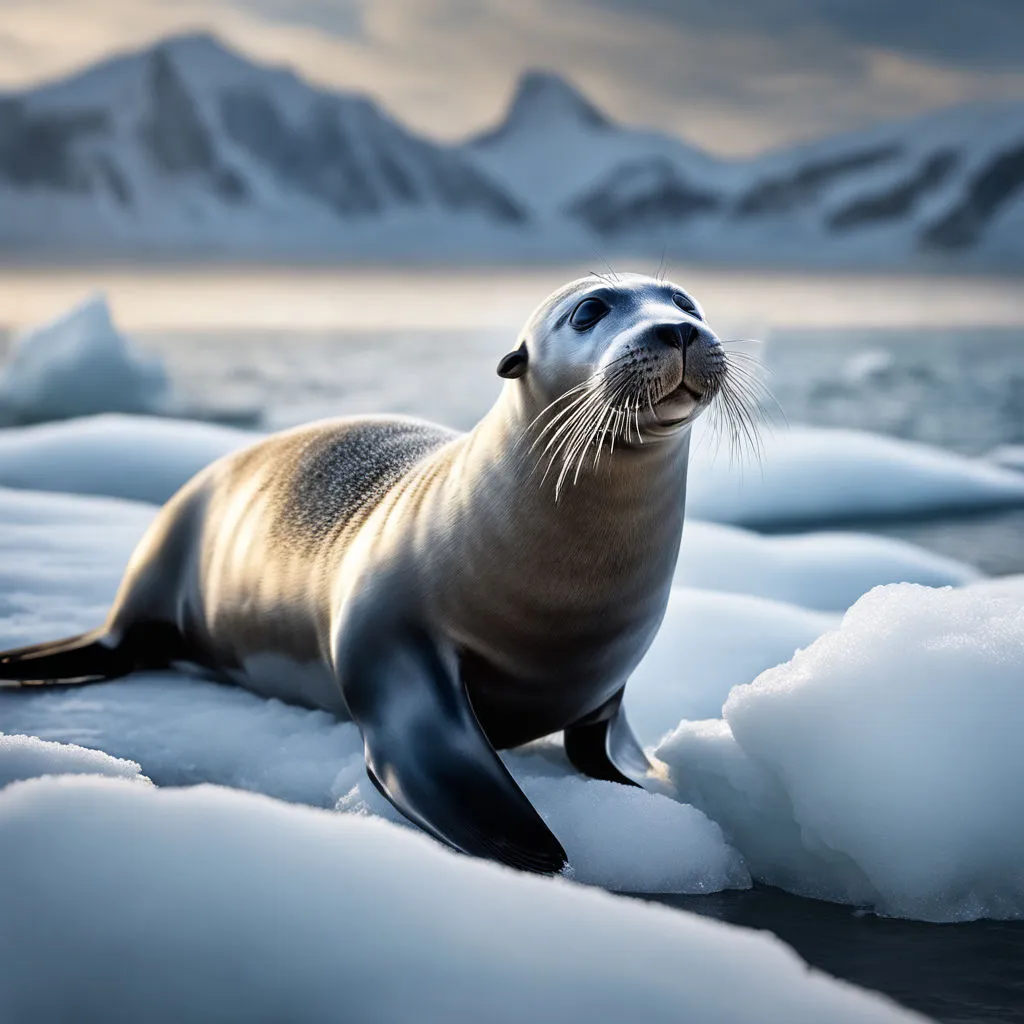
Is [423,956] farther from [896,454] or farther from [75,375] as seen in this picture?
[75,375]

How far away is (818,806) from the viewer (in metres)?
2.83

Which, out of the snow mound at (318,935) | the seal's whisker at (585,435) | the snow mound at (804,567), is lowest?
the snow mound at (804,567)

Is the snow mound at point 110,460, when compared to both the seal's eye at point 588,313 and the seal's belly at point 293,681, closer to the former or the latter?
the seal's belly at point 293,681

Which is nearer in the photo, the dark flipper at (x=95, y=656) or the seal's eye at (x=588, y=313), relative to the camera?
the seal's eye at (x=588, y=313)

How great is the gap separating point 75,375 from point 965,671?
1171 cm

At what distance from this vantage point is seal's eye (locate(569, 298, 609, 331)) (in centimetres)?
288

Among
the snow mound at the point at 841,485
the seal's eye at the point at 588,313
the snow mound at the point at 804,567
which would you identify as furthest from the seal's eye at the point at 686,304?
the snow mound at the point at 841,485

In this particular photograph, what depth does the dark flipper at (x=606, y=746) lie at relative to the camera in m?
3.25

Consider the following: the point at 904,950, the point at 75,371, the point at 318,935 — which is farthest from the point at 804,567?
the point at 75,371

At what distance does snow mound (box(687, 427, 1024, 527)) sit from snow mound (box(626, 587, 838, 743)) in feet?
14.0

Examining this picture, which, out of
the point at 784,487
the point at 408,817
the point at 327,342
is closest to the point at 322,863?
the point at 408,817

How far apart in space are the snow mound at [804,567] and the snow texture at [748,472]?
2.19 metres

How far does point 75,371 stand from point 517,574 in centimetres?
1126

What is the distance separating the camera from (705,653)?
419 centimetres
